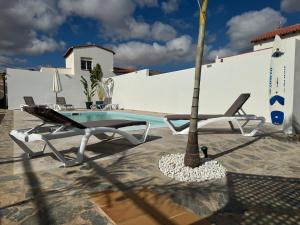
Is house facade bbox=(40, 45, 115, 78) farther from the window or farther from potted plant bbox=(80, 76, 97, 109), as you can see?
potted plant bbox=(80, 76, 97, 109)

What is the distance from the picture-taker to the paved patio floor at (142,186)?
2.51 metres

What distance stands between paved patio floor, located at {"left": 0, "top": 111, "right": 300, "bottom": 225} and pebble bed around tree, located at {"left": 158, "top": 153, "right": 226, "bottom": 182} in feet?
0.46

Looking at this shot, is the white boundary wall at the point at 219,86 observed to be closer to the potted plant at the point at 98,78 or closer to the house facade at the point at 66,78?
the potted plant at the point at 98,78

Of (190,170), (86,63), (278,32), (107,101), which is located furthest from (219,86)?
(278,32)

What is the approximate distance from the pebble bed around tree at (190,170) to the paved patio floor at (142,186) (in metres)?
0.14

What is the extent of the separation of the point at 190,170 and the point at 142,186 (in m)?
0.95

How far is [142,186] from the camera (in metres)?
3.30

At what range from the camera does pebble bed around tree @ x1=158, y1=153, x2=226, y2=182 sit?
3652mm

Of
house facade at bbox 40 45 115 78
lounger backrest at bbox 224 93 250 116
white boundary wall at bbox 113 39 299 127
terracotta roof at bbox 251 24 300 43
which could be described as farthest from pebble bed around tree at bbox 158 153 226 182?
terracotta roof at bbox 251 24 300 43

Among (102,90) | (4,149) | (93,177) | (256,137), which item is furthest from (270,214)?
(102,90)

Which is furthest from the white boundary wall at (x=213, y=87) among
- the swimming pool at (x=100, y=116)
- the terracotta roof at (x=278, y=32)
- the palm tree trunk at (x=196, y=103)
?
the terracotta roof at (x=278, y=32)

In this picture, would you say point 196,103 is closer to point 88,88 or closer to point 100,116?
point 100,116

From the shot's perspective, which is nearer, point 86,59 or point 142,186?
point 142,186

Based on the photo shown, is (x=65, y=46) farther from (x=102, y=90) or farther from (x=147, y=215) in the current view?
(x=147, y=215)
